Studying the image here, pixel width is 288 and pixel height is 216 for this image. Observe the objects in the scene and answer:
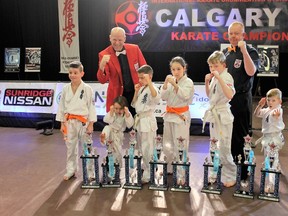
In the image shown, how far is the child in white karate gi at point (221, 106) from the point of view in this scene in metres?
3.05

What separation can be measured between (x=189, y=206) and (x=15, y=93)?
4175 millimetres

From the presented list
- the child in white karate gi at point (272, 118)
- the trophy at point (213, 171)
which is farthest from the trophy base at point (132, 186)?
the child in white karate gi at point (272, 118)

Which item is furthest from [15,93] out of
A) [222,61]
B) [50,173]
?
[222,61]

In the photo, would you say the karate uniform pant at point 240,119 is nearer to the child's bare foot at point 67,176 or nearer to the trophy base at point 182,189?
the trophy base at point 182,189

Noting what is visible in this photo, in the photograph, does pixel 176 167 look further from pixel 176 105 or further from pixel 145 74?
pixel 145 74

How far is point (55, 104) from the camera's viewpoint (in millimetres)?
5867

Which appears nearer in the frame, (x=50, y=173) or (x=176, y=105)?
(x=176, y=105)

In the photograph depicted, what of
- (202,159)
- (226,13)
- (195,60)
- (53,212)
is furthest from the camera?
(195,60)

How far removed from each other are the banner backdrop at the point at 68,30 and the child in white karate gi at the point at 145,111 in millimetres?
5234

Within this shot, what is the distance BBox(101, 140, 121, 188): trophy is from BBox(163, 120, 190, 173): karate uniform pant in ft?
1.71

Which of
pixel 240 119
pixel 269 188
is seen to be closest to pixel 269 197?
pixel 269 188

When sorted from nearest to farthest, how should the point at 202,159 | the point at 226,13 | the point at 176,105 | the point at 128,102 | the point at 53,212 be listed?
the point at 53,212
the point at 176,105
the point at 128,102
the point at 202,159
the point at 226,13

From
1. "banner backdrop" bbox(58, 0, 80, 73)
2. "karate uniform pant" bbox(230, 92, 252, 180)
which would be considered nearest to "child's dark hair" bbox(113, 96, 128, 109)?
"karate uniform pant" bbox(230, 92, 252, 180)

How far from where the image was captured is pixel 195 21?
23.3 ft
